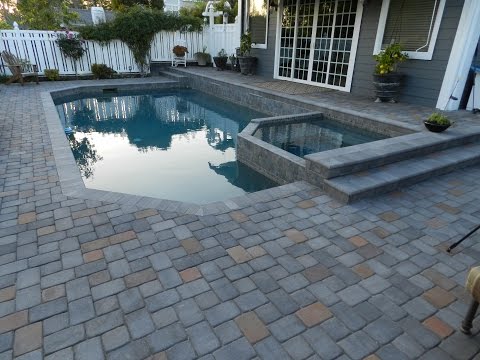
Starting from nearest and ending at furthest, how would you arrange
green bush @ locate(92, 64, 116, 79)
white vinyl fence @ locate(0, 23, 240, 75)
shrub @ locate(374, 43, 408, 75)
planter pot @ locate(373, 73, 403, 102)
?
shrub @ locate(374, 43, 408, 75) → planter pot @ locate(373, 73, 403, 102) → white vinyl fence @ locate(0, 23, 240, 75) → green bush @ locate(92, 64, 116, 79)

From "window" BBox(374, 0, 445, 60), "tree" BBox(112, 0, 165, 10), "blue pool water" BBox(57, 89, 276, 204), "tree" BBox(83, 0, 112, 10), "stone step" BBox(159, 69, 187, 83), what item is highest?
"tree" BBox(83, 0, 112, 10)

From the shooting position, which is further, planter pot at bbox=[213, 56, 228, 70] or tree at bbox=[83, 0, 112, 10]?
tree at bbox=[83, 0, 112, 10]

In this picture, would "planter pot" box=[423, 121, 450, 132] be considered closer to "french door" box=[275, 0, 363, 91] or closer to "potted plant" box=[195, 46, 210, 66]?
"french door" box=[275, 0, 363, 91]

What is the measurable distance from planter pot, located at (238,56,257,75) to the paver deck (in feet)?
25.9

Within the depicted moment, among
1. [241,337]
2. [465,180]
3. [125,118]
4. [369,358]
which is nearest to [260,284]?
[241,337]

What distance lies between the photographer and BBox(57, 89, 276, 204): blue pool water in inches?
160

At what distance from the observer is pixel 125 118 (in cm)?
727

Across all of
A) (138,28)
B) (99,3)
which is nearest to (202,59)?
(138,28)

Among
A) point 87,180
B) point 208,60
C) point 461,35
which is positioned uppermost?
point 461,35

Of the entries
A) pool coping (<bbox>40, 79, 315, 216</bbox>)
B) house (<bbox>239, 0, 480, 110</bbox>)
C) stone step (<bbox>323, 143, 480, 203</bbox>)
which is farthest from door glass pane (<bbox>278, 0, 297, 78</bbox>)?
pool coping (<bbox>40, 79, 315, 216</bbox>)

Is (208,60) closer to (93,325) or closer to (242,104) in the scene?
(242,104)

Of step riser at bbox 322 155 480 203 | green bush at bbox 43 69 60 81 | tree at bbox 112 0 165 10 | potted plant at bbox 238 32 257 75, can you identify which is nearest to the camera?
step riser at bbox 322 155 480 203

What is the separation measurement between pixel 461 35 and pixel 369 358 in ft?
19.1

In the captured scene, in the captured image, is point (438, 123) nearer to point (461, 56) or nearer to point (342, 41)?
point (461, 56)
